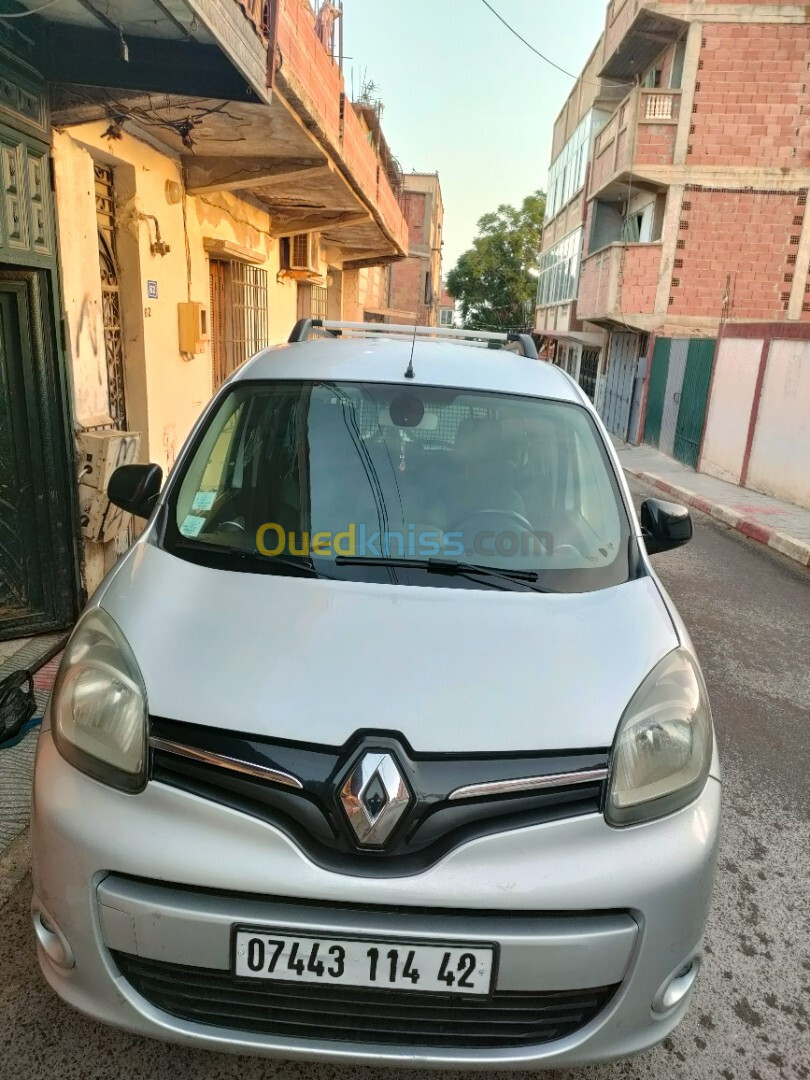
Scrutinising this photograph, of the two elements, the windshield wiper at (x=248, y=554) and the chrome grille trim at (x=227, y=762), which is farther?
the windshield wiper at (x=248, y=554)

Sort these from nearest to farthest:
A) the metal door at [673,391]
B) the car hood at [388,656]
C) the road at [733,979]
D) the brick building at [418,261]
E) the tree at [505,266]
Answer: the car hood at [388,656]
the road at [733,979]
the metal door at [673,391]
the brick building at [418,261]
the tree at [505,266]

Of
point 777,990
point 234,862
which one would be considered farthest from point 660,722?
point 777,990

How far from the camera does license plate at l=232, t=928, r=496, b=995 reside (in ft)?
4.90

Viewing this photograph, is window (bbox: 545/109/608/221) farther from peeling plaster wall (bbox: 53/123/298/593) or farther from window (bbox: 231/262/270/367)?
peeling plaster wall (bbox: 53/123/298/593)

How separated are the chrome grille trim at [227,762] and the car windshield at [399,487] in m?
0.65

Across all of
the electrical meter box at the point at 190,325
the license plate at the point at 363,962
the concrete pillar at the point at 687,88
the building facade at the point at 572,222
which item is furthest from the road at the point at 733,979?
the building facade at the point at 572,222

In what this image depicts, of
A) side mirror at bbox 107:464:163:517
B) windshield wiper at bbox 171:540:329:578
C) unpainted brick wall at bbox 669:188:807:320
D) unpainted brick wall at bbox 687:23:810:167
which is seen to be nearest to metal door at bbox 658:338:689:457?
unpainted brick wall at bbox 669:188:807:320

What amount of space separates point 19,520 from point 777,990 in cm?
401

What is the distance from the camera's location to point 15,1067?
1.85 m

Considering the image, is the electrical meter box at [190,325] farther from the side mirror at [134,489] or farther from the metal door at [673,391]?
the metal door at [673,391]

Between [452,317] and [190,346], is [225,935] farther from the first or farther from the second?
[452,317]

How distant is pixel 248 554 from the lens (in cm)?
225

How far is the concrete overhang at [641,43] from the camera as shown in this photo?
680 inches

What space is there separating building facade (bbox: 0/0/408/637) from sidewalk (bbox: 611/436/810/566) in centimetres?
592
